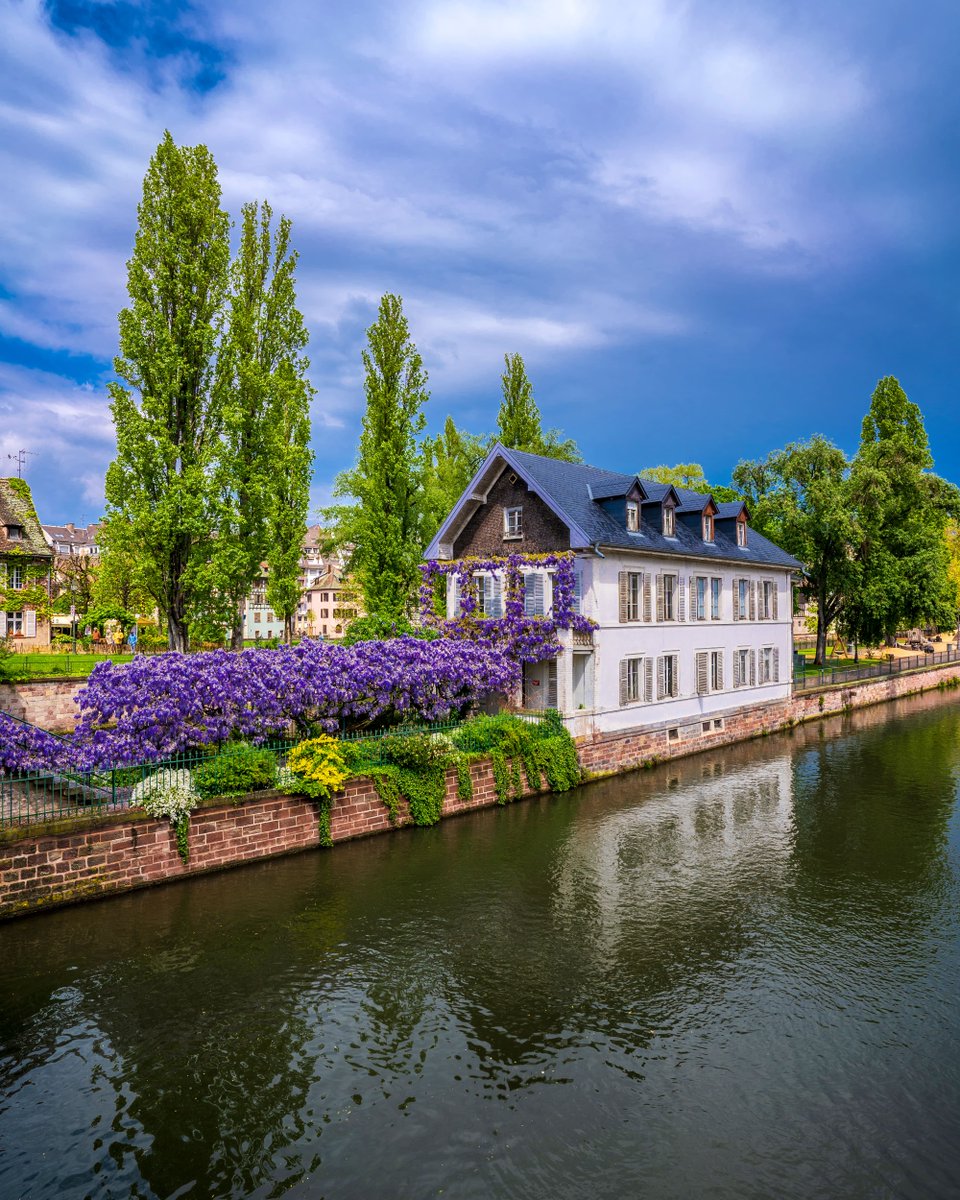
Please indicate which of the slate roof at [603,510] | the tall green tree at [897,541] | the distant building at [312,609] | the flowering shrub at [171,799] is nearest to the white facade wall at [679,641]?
the slate roof at [603,510]

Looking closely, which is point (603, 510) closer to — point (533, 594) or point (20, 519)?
point (533, 594)

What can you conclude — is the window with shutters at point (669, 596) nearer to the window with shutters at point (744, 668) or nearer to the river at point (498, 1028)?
the window with shutters at point (744, 668)

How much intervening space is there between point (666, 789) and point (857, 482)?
32292 mm

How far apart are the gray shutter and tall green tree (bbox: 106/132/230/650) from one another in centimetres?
2122

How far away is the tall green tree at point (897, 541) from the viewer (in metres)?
49.0

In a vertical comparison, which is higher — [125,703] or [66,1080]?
[125,703]

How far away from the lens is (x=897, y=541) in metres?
51.5

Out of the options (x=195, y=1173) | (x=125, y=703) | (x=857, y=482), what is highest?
(x=857, y=482)

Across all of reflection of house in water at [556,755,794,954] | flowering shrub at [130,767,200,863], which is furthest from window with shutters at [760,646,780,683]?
flowering shrub at [130,767,200,863]

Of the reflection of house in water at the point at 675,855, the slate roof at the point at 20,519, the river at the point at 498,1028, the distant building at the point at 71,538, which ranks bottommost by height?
the river at the point at 498,1028

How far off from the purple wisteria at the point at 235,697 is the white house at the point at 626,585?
4.97 m

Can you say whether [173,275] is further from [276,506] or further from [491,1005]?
[491,1005]

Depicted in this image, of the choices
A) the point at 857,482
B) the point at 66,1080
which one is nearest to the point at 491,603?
the point at 66,1080

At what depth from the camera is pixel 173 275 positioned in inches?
1084
